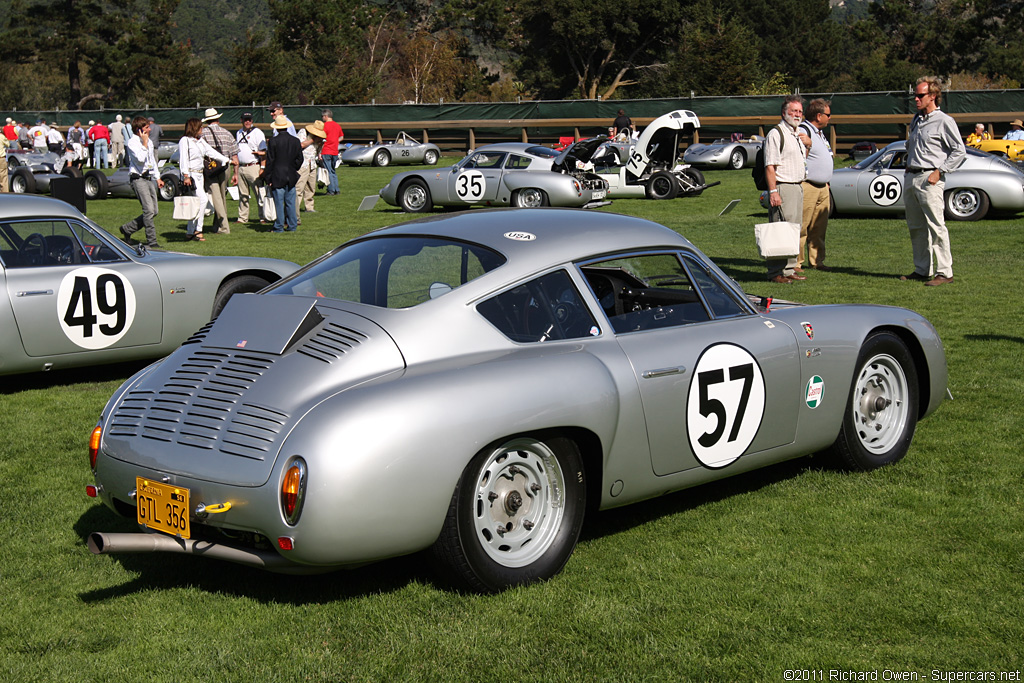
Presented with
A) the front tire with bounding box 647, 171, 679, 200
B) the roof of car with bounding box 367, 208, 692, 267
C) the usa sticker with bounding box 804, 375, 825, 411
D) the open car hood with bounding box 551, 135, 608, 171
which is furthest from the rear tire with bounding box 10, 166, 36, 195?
the usa sticker with bounding box 804, 375, 825, 411

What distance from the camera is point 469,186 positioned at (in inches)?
808

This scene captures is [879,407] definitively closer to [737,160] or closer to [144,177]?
[144,177]

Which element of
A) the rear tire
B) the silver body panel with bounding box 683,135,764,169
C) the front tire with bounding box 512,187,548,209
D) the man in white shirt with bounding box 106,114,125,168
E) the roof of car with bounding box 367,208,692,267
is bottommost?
the roof of car with bounding box 367,208,692,267

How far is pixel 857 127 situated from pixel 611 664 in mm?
34134

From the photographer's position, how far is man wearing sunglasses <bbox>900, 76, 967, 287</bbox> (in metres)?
11.2

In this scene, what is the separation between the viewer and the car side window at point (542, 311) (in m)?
4.52

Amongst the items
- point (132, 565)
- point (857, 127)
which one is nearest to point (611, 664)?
point (132, 565)

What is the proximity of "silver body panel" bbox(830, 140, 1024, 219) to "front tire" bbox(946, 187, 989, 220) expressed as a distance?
0.11 m

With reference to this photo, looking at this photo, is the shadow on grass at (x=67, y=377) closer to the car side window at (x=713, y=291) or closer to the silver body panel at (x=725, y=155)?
the car side window at (x=713, y=291)

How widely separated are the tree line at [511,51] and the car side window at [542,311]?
181 feet

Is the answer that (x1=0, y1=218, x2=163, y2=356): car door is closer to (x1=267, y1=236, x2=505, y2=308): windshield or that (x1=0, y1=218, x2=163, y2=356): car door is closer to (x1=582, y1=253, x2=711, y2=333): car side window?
(x1=267, y1=236, x2=505, y2=308): windshield

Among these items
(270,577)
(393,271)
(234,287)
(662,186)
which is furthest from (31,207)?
(662,186)

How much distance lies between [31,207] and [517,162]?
43.7ft

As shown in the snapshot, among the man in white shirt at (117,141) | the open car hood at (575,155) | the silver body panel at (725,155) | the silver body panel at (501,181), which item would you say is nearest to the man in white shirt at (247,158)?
the silver body panel at (501,181)
